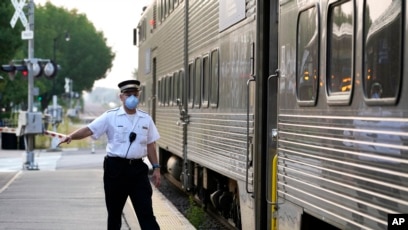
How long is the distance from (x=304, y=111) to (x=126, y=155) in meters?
2.23

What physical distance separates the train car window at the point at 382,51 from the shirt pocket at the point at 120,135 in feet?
10.8

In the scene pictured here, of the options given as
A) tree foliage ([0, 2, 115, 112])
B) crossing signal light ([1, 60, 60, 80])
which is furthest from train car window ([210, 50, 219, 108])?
tree foliage ([0, 2, 115, 112])

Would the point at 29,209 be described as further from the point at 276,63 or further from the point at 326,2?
the point at 326,2

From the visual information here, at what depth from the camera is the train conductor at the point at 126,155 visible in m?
7.21

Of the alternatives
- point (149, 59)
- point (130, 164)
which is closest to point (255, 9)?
point (130, 164)

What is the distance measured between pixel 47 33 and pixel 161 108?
185ft

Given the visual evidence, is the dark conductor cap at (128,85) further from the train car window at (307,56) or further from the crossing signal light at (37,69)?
the crossing signal light at (37,69)

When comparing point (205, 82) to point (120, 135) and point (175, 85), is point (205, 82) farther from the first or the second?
point (175, 85)

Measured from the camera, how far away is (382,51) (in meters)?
4.18

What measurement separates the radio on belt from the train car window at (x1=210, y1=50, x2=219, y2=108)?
1141 cm

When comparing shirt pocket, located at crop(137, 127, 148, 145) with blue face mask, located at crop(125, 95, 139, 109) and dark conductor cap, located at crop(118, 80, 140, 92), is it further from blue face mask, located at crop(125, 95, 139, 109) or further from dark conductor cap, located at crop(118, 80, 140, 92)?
dark conductor cap, located at crop(118, 80, 140, 92)

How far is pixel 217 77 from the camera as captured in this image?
9352 millimetres

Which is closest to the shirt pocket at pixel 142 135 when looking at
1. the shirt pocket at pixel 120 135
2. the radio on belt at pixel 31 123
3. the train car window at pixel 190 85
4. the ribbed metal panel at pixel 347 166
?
the shirt pocket at pixel 120 135

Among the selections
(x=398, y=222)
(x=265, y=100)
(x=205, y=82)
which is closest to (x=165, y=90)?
(x=205, y=82)
